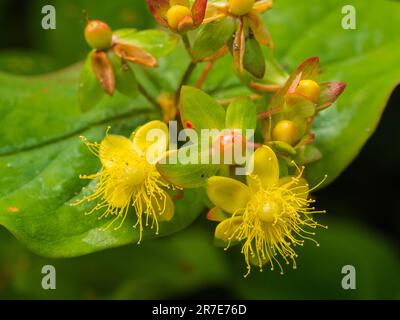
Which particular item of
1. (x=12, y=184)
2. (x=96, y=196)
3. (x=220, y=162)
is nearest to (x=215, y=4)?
(x=220, y=162)

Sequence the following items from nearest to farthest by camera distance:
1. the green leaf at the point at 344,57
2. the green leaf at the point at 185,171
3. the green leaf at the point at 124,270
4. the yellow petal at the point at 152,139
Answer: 1. the green leaf at the point at 185,171
2. the yellow petal at the point at 152,139
3. the green leaf at the point at 344,57
4. the green leaf at the point at 124,270

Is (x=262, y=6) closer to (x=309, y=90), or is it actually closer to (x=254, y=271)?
(x=309, y=90)

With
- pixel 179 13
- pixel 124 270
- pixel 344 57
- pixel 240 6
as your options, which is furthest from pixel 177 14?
pixel 124 270

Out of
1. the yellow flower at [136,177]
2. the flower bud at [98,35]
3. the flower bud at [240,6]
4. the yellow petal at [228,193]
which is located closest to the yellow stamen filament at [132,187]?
the yellow flower at [136,177]

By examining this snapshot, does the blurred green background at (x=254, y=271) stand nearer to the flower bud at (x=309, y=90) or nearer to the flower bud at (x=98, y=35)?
the flower bud at (x=98, y=35)

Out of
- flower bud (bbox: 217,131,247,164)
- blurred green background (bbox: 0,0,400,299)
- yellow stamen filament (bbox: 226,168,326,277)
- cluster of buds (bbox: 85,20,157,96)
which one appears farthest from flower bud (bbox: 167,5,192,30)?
blurred green background (bbox: 0,0,400,299)

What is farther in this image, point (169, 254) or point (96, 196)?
point (169, 254)

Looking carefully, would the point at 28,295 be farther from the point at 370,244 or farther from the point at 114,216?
the point at 370,244
